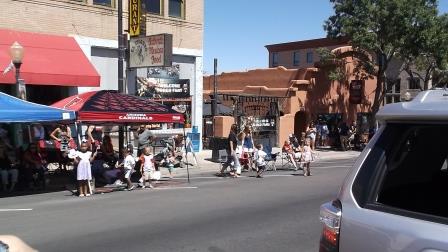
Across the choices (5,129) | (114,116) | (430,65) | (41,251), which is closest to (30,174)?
(114,116)

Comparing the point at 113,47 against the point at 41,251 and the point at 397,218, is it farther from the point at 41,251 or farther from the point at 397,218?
the point at 397,218

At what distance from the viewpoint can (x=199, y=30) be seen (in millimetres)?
24156

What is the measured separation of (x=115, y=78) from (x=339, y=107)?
1677 cm

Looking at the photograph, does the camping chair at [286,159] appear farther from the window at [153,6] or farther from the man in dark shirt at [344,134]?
the man in dark shirt at [344,134]

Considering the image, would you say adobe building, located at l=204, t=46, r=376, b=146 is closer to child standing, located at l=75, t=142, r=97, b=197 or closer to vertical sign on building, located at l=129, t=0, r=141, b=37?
vertical sign on building, located at l=129, t=0, r=141, b=37

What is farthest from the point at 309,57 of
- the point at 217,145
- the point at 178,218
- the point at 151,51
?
the point at 178,218

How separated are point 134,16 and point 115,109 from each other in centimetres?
666

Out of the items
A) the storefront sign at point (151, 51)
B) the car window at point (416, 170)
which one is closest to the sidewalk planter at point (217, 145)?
the storefront sign at point (151, 51)

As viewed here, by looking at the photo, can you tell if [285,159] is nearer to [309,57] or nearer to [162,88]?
[162,88]

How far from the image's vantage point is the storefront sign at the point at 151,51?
62.3 feet

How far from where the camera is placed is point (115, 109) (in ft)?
46.6

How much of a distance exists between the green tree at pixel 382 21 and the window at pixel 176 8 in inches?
359

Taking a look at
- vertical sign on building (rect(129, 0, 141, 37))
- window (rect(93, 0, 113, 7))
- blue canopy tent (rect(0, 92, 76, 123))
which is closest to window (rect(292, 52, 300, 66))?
window (rect(93, 0, 113, 7))

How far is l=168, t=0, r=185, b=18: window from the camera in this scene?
912 inches
